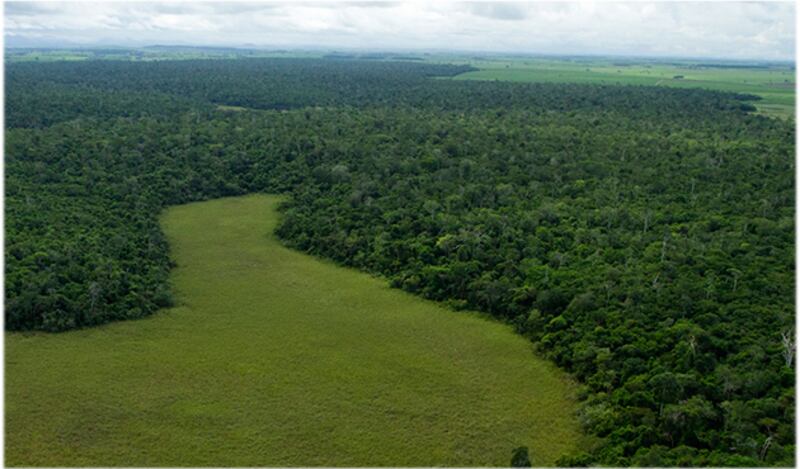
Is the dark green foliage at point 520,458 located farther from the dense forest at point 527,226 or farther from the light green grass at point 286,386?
the dense forest at point 527,226

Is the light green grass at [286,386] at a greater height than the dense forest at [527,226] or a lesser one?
lesser

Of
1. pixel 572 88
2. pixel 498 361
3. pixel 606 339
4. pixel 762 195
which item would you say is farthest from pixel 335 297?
pixel 572 88

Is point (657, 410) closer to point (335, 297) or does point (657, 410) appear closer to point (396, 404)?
point (396, 404)

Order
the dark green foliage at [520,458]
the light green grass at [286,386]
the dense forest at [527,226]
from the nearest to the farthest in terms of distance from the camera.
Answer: the dark green foliage at [520,458], the light green grass at [286,386], the dense forest at [527,226]

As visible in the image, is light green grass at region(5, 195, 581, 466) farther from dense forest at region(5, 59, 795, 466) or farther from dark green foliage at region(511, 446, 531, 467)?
dense forest at region(5, 59, 795, 466)

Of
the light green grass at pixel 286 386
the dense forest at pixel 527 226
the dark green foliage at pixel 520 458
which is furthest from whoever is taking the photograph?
the dense forest at pixel 527 226

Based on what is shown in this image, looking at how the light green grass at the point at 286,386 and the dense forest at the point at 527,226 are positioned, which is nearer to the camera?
the light green grass at the point at 286,386

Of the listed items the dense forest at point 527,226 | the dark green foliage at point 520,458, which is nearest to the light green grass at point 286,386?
the dark green foliage at point 520,458

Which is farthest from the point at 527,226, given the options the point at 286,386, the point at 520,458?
the point at 520,458
